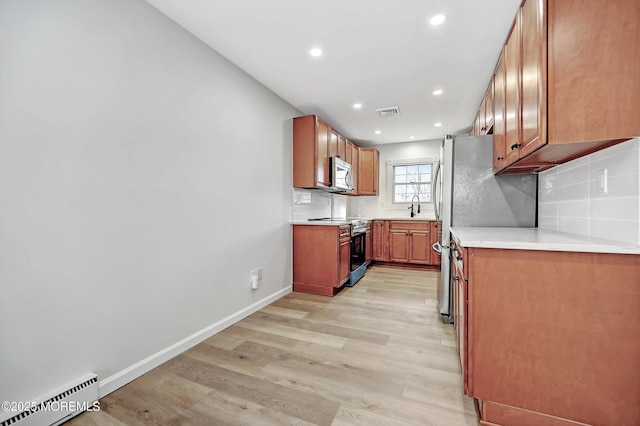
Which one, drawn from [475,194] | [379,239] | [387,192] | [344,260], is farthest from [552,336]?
[387,192]

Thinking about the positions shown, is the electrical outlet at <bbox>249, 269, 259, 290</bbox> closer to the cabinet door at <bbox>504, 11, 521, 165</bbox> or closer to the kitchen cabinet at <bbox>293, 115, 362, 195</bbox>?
the kitchen cabinet at <bbox>293, 115, 362, 195</bbox>

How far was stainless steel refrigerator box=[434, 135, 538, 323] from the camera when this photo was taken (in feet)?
7.50

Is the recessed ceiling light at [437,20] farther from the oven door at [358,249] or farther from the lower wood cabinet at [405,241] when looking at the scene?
the lower wood cabinet at [405,241]

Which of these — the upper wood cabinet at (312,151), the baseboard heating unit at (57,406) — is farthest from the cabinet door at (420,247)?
the baseboard heating unit at (57,406)

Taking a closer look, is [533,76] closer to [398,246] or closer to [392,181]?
[398,246]

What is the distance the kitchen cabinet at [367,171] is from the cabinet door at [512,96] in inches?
135

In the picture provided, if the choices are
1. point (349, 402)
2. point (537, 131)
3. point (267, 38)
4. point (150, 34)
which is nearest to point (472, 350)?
point (349, 402)

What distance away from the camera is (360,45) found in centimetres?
227

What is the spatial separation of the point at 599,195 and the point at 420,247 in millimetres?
3439

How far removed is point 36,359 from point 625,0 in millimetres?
3111

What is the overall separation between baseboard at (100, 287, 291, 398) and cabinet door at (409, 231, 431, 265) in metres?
3.03

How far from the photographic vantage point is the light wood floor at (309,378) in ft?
4.62

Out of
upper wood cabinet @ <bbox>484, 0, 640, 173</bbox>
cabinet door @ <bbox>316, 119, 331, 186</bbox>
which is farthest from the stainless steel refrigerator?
cabinet door @ <bbox>316, 119, 331, 186</bbox>

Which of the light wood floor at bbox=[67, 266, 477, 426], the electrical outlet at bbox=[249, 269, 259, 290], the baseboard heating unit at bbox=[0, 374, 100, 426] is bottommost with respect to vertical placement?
the light wood floor at bbox=[67, 266, 477, 426]
